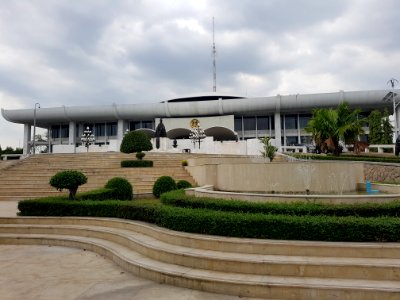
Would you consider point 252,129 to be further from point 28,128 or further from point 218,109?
point 28,128

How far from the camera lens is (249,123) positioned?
167 ft

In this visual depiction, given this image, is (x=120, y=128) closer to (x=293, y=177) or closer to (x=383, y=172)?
(x=383, y=172)

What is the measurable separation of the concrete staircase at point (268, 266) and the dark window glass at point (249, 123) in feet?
149

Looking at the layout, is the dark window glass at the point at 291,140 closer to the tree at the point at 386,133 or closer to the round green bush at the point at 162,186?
the tree at the point at 386,133

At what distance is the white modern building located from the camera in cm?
4309

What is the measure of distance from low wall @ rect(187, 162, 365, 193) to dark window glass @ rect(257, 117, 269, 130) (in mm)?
40087

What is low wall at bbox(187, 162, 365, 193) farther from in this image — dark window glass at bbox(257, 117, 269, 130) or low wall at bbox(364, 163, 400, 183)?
dark window glass at bbox(257, 117, 269, 130)

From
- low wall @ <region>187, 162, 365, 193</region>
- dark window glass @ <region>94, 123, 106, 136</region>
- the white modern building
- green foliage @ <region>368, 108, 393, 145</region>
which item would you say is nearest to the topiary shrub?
low wall @ <region>187, 162, 365, 193</region>

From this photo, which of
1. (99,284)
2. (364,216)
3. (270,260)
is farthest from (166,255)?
(364,216)

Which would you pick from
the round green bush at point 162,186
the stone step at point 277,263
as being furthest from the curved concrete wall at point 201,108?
the stone step at point 277,263

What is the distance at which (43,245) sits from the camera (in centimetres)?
805

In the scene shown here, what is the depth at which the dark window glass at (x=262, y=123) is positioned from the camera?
50.1 metres

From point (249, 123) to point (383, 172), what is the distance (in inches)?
1318

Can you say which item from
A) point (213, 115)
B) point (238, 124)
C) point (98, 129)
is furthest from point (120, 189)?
point (98, 129)
